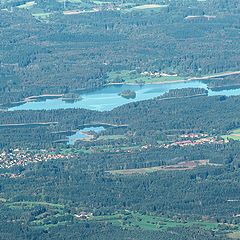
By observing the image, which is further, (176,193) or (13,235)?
(176,193)

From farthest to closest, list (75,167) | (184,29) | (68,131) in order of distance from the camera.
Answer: (184,29) < (68,131) < (75,167)

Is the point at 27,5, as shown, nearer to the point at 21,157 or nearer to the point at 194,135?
the point at 194,135

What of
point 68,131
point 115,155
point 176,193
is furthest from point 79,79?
point 176,193

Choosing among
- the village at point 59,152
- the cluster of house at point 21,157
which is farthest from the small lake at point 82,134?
the cluster of house at point 21,157

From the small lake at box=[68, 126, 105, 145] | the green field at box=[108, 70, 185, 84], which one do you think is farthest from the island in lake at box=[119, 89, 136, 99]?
the small lake at box=[68, 126, 105, 145]

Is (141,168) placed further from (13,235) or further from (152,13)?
(152,13)

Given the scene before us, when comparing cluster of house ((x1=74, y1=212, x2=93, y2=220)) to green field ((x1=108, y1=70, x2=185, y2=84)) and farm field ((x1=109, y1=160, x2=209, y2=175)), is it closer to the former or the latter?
farm field ((x1=109, y1=160, x2=209, y2=175))
